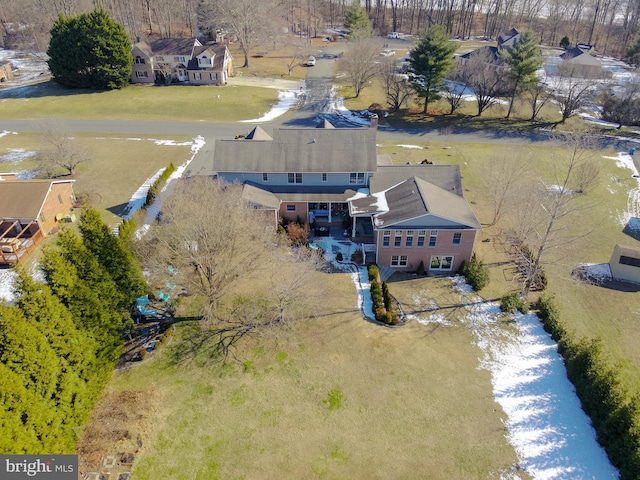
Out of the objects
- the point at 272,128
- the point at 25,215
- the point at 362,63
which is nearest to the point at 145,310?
the point at 25,215

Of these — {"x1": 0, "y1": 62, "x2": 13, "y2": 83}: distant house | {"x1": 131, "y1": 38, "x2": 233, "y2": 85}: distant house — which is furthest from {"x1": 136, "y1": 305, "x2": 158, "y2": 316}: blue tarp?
{"x1": 0, "y1": 62, "x2": 13, "y2": 83}: distant house

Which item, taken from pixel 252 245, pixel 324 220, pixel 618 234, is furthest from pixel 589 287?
pixel 252 245

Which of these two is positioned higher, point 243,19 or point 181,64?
point 243,19

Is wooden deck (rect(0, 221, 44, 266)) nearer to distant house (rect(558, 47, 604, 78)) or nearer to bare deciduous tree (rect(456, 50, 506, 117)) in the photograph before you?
bare deciduous tree (rect(456, 50, 506, 117))

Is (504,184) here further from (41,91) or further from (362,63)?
(41,91)

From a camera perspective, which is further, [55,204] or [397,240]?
[55,204]

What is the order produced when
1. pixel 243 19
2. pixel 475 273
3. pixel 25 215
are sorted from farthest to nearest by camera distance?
pixel 243 19 → pixel 25 215 → pixel 475 273

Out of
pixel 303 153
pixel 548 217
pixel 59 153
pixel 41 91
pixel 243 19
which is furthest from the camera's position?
pixel 243 19

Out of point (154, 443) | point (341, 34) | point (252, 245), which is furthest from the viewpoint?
point (341, 34)

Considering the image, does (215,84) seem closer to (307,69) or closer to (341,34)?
(307,69)
